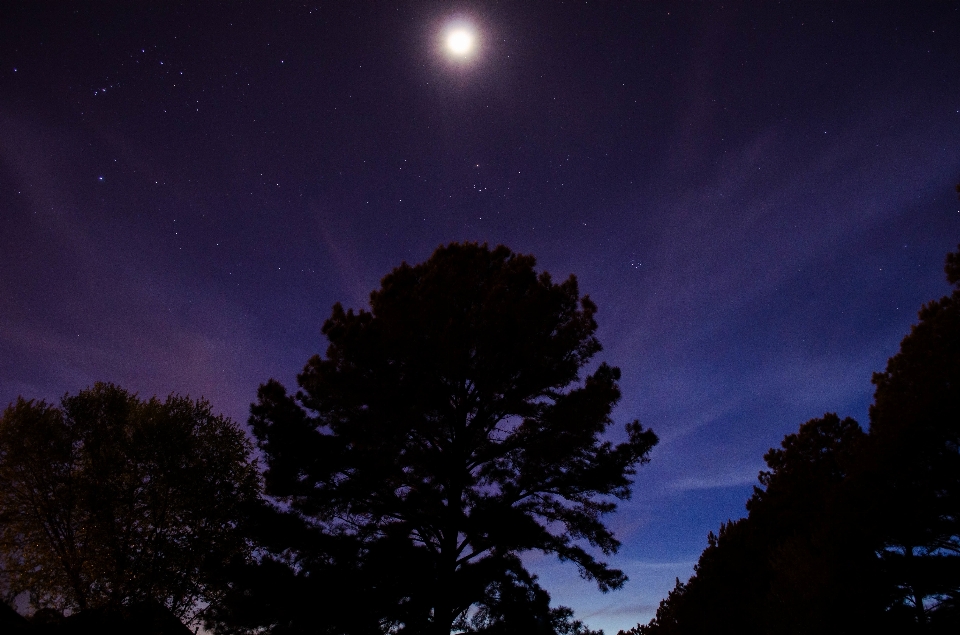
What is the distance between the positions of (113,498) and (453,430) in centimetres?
1847

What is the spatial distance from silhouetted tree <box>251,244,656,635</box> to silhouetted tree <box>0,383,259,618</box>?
8.40 metres

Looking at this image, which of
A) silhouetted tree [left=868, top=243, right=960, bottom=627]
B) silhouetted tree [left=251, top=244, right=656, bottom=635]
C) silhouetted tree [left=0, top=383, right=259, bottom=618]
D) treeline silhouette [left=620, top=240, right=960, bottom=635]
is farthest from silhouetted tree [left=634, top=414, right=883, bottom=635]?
silhouetted tree [left=0, top=383, right=259, bottom=618]

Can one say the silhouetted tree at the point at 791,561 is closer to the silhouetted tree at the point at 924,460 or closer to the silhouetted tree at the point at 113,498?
the silhouetted tree at the point at 924,460

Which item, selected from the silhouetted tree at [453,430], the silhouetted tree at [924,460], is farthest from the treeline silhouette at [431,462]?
the silhouetted tree at [924,460]

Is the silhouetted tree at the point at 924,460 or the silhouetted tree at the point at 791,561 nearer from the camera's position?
the silhouetted tree at the point at 924,460

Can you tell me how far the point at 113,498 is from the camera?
21.0m

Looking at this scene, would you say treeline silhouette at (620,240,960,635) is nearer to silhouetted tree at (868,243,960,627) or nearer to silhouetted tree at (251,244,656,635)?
silhouetted tree at (868,243,960,627)

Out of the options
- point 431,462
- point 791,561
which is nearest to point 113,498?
point 431,462

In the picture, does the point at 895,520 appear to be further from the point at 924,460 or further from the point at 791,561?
the point at 791,561

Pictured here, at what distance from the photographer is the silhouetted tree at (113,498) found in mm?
Result: 19359

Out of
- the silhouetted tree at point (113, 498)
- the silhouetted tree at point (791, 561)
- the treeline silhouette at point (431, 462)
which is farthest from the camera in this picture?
the silhouetted tree at point (113, 498)

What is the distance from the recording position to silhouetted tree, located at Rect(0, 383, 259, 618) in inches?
762

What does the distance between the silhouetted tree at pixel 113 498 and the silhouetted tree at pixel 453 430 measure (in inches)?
331

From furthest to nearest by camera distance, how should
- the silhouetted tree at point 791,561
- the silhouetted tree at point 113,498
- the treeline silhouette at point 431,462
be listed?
1. the silhouetted tree at point 113,498
2. the silhouetted tree at point 791,561
3. the treeline silhouette at point 431,462
